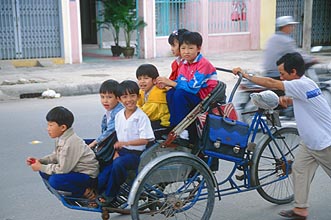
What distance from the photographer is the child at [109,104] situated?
4.05 m

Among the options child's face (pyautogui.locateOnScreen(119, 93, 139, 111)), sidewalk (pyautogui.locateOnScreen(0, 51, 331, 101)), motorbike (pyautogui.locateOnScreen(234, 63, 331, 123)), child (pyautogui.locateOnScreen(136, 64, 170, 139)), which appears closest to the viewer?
child's face (pyautogui.locateOnScreen(119, 93, 139, 111))

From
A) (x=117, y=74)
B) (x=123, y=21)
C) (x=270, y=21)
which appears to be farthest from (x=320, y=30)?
(x=117, y=74)

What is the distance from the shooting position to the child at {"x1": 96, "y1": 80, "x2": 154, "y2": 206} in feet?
12.1

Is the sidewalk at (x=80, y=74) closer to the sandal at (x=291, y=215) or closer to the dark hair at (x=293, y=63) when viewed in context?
the sandal at (x=291, y=215)

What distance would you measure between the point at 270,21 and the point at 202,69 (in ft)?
Result: 51.9

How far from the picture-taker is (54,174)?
360cm

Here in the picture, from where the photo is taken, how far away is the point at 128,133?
Result: 12.6ft

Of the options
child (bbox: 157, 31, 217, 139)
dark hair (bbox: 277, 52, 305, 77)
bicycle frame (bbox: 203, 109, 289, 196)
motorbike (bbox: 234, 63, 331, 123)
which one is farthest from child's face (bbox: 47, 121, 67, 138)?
motorbike (bbox: 234, 63, 331, 123)

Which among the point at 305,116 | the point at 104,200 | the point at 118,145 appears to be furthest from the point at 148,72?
the point at 305,116

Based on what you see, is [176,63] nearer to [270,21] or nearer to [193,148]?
[193,148]

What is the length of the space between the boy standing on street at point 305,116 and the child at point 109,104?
976 millimetres

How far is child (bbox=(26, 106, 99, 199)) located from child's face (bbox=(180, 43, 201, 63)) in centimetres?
99

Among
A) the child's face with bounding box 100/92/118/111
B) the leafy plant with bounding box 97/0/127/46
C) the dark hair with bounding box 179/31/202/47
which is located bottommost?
the child's face with bounding box 100/92/118/111

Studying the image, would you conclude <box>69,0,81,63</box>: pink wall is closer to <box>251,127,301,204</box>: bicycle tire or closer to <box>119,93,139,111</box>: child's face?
<box>251,127,301,204</box>: bicycle tire
